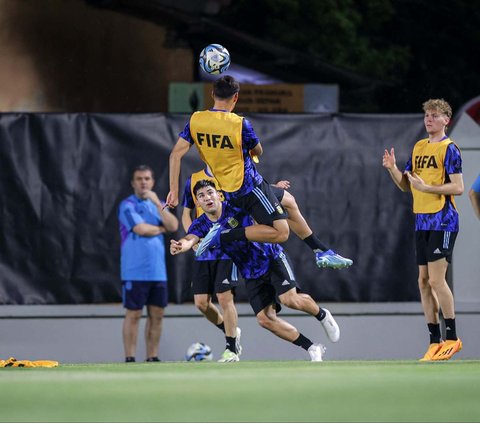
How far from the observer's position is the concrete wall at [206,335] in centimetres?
1495

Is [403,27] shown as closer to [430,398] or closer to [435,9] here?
[435,9]

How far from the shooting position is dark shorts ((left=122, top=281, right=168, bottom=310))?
14719mm

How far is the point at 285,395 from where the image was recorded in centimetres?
827

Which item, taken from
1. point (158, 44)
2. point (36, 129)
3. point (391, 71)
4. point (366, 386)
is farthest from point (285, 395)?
point (391, 71)

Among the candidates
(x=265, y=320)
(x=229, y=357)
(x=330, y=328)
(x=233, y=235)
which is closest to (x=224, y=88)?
(x=233, y=235)

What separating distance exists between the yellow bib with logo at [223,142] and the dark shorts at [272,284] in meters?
0.84

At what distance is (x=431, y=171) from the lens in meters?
12.6

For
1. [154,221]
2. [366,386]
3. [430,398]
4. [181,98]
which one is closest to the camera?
[430,398]

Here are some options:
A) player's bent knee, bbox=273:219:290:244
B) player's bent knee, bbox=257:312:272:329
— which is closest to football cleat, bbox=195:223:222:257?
player's bent knee, bbox=273:219:290:244

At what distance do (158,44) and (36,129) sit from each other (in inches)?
356

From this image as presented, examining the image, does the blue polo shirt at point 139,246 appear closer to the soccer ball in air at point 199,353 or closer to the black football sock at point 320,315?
the soccer ball in air at point 199,353

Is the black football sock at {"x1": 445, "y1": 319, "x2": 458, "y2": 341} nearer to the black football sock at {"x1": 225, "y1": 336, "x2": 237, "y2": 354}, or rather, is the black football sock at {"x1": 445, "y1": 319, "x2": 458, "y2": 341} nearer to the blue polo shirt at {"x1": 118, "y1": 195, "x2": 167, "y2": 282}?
the black football sock at {"x1": 225, "y1": 336, "x2": 237, "y2": 354}

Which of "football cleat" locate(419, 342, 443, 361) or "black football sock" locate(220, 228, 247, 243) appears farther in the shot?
"football cleat" locate(419, 342, 443, 361)

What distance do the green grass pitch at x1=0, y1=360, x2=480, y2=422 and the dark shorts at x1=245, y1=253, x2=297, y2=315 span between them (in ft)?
4.57
